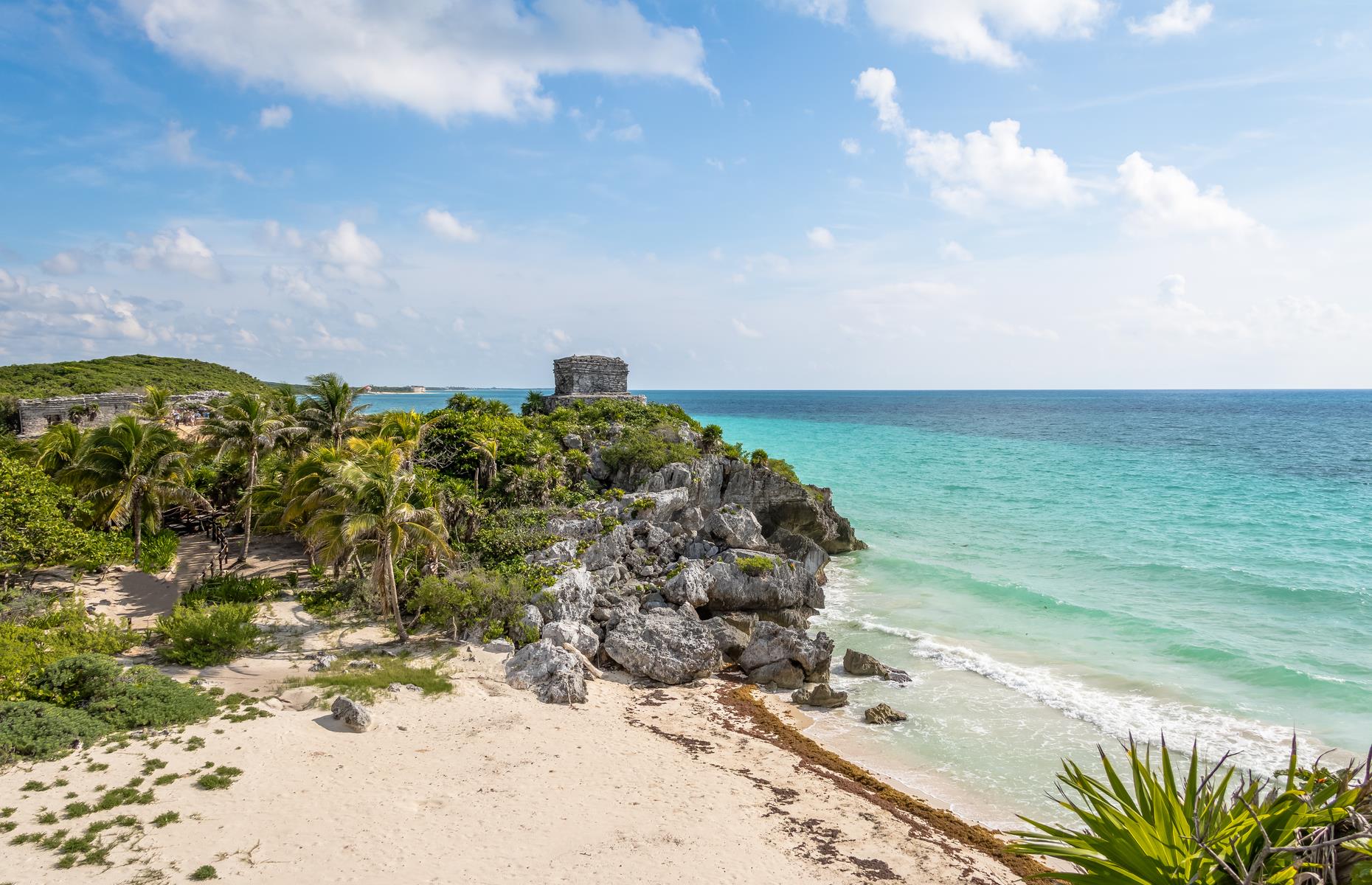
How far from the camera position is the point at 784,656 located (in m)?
17.5

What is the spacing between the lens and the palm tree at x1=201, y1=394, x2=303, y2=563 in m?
22.0

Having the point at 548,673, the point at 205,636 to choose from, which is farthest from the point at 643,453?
the point at 205,636

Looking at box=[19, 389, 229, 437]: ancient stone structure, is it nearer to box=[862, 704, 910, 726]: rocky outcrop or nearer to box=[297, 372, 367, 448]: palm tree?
box=[297, 372, 367, 448]: palm tree

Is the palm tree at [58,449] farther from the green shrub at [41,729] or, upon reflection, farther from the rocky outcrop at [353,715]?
the rocky outcrop at [353,715]

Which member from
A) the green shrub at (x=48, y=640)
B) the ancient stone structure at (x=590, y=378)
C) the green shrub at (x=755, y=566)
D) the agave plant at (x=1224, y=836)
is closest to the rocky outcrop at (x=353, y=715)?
the green shrub at (x=48, y=640)

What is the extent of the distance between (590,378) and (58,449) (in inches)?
918

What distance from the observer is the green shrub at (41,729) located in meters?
10.8

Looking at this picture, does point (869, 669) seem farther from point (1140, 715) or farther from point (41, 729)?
point (41, 729)

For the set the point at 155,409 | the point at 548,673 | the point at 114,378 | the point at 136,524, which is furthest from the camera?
the point at 114,378

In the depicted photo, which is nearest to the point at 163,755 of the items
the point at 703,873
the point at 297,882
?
the point at 297,882

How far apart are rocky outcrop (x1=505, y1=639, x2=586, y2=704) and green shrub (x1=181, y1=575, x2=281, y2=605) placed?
792 cm

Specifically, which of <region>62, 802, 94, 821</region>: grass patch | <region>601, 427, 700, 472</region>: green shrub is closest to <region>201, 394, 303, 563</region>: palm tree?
<region>601, 427, 700, 472</region>: green shrub

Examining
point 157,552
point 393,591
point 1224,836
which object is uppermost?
point 1224,836

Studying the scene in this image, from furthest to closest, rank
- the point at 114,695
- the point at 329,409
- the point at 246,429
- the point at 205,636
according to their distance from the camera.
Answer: the point at 329,409
the point at 246,429
the point at 205,636
the point at 114,695
